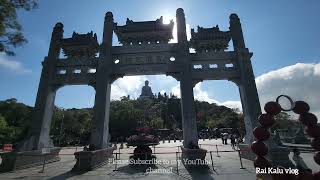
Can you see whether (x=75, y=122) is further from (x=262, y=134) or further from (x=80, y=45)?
(x=262, y=134)

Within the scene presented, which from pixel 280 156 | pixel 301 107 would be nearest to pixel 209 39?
pixel 280 156

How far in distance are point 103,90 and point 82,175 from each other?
6439 millimetres

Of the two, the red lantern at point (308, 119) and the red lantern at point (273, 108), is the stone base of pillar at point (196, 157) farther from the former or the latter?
the red lantern at point (273, 108)

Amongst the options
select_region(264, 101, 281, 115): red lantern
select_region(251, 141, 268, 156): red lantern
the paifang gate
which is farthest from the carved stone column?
select_region(251, 141, 268, 156): red lantern

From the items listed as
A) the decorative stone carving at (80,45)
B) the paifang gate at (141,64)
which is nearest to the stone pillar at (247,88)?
the paifang gate at (141,64)

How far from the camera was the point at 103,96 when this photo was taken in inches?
618

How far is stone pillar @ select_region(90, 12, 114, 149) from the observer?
15023mm

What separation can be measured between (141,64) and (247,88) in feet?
24.8

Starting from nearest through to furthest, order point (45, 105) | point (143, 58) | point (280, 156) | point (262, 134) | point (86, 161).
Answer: point (262, 134) < point (280, 156) < point (86, 161) < point (45, 105) < point (143, 58)

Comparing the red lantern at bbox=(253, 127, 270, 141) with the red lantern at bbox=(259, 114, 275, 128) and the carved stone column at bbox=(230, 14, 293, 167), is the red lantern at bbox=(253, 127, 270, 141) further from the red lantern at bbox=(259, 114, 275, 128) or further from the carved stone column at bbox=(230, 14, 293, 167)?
the carved stone column at bbox=(230, 14, 293, 167)

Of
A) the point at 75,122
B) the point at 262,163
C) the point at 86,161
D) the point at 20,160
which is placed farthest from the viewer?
the point at 75,122

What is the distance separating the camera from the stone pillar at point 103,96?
49.3ft

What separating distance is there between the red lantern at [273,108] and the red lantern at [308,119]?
930 mm

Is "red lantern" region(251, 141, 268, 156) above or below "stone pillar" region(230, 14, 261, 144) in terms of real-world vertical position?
below
